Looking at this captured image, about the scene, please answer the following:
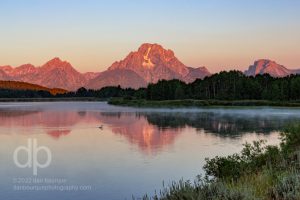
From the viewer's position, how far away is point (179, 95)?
178 metres

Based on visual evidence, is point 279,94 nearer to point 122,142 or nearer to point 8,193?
point 122,142

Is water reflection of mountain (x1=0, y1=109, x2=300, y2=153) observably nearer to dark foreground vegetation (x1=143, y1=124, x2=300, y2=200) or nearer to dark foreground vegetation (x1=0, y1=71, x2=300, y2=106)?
dark foreground vegetation (x1=143, y1=124, x2=300, y2=200)

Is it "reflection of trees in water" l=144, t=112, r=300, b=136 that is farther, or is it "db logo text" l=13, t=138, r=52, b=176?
"reflection of trees in water" l=144, t=112, r=300, b=136

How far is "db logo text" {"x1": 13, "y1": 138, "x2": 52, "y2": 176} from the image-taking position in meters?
26.1

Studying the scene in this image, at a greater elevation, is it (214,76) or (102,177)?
(214,76)

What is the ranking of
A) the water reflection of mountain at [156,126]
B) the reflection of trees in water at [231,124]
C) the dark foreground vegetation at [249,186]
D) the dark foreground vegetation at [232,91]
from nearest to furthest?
the dark foreground vegetation at [249,186] < the water reflection of mountain at [156,126] < the reflection of trees in water at [231,124] < the dark foreground vegetation at [232,91]

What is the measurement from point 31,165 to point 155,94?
529 ft

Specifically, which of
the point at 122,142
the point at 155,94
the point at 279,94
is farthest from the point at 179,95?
the point at 122,142

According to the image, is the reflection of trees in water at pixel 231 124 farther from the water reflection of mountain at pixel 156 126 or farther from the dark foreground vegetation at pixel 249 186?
the dark foreground vegetation at pixel 249 186

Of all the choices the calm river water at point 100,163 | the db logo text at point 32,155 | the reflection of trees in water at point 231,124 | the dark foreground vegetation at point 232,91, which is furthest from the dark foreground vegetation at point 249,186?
the dark foreground vegetation at point 232,91

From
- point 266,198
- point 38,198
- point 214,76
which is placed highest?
point 214,76

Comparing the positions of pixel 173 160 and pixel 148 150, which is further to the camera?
pixel 148 150

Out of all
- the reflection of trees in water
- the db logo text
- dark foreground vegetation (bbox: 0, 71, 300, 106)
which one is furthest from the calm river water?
dark foreground vegetation (bbox: 0, 71, 300, 106)

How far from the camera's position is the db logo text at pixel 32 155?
85.7ft
